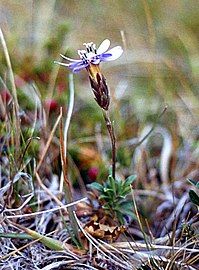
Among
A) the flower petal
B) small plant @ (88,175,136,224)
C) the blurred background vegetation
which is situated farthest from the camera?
the blurred background vegetation

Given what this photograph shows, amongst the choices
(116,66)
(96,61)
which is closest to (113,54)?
(96,61)

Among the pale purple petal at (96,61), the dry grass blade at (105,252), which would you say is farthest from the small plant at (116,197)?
the pale purple petal at (96,61)

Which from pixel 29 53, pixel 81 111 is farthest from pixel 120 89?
pixel 29 53

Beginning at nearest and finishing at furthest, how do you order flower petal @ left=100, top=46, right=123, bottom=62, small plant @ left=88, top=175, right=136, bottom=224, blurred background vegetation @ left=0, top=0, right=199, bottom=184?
flower petal @ left=100, top=46, right=123, bottom=62 → small plant @ left=88, top=175, right=136, bottom=224 → blurred background vegetation @ left=0, top=0, right=199, bottom=184

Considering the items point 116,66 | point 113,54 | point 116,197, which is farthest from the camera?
point 116,66

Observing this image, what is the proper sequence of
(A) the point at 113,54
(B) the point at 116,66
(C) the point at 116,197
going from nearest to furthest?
(A) the point at 113,54 < (C) the point at 116,197 < (B) the point at 116,66

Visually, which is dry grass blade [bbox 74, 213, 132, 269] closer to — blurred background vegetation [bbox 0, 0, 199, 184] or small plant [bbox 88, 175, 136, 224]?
small plant [bbox 88, 175, 136, 224]

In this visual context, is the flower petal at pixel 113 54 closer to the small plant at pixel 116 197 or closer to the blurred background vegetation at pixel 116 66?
the small plant at pixel 116 197

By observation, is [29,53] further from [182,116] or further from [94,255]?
[94,255]

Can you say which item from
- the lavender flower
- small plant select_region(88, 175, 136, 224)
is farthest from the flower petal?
small plant select_region(88, 175, 136, 224)

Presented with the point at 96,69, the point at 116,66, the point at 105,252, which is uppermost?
the point at 96,69

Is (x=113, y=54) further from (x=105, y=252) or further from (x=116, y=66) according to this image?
(x=116, y=66)
